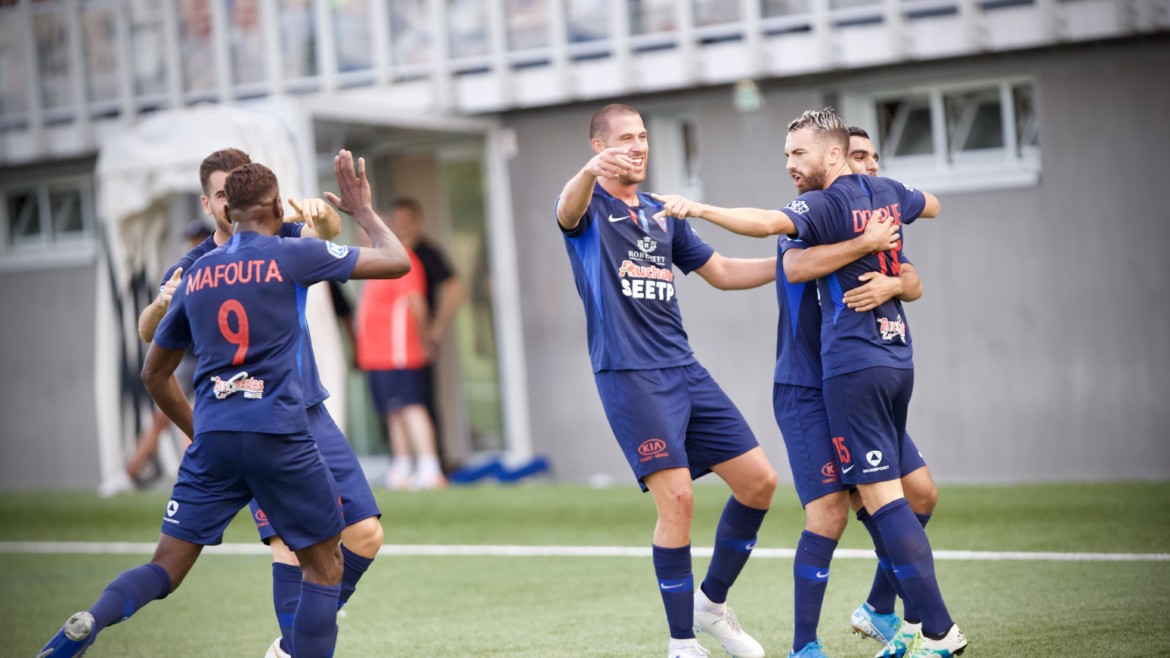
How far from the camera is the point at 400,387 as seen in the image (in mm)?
12992

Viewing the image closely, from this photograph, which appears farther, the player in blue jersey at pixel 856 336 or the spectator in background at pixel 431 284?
the spectator in background at pixel 431 284

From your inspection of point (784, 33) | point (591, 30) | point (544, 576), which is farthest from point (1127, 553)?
point (591, 30)

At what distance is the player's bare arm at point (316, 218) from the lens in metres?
5.61

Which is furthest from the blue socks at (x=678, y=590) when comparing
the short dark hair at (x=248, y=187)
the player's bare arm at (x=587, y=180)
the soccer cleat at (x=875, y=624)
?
the short dark hair at (x=248, y=187)

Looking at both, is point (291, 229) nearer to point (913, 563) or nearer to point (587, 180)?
point (587, 180)

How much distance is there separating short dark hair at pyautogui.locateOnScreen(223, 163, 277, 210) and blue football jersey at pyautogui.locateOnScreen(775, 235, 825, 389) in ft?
6.59

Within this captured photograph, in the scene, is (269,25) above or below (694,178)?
above

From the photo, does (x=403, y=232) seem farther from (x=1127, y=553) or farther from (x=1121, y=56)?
(x=1127, y=553)

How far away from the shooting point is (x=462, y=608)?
300 inches

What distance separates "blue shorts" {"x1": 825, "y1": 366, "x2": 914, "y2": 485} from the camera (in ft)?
18.3

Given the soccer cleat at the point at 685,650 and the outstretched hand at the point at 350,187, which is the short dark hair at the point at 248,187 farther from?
the soccer cleat at the point at 685,650

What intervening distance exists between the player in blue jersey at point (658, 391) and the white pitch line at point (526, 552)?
2.38 meters

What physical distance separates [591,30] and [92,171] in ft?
19.4

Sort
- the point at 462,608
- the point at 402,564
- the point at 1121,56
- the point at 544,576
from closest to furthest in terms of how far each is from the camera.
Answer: the point at 462,608 → the point at 544,576 → the point at 402,564 → the point at 1121,56
